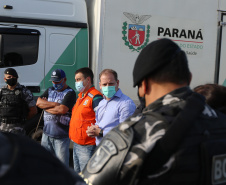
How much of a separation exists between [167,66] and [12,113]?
10.7ft

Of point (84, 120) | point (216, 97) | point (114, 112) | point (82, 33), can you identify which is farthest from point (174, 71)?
point (82, 33)

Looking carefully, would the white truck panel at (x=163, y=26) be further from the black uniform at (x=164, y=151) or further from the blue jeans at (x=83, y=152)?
the black uniform at (x=164, y=151)

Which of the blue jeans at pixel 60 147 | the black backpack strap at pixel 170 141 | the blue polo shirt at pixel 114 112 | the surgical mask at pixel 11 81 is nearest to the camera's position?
the black backpack strap at pixel 170 141

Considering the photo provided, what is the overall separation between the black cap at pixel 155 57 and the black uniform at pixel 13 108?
3142mm

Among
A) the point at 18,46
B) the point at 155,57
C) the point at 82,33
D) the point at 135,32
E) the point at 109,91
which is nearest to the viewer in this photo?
the point at 155,57

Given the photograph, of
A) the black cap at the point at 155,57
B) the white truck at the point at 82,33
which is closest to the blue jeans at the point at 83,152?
the white truck at the point at 82,33

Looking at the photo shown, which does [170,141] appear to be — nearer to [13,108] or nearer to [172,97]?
[172,97]

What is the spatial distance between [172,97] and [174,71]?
0.39 feet

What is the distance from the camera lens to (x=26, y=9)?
5.17 meters

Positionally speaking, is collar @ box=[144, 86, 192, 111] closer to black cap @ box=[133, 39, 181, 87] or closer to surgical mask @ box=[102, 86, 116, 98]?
black cap @ box=[133, 39, 181, 87]

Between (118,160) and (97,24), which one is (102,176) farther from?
(97,24)

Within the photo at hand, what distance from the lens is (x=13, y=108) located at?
163 inches

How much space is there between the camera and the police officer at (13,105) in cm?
414

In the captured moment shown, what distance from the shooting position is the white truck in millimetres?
5180
